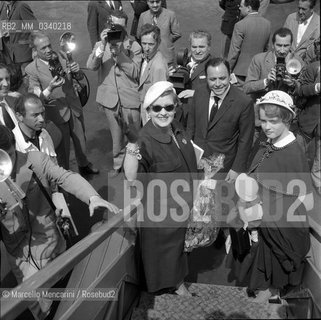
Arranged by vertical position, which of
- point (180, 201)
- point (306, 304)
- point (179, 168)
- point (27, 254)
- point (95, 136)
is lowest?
point (95, 136)

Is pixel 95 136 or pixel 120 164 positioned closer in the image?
pixel 120 164

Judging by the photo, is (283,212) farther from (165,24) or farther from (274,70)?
(165,24)

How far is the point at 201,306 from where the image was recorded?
3.58 m

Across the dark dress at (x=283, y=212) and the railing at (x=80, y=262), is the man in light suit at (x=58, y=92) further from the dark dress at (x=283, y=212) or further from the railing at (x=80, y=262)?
the dark dress at (x=283, y=212)

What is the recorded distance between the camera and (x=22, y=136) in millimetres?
3693

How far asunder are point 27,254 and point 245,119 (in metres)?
2.15

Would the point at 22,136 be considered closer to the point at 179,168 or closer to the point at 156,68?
the point at 179,168

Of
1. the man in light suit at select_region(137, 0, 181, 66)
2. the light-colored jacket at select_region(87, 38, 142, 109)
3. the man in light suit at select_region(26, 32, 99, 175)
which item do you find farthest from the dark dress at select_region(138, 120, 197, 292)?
the man in light suit at select_region(137, 0, 181, 66)

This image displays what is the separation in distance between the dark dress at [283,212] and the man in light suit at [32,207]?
1.15 meters

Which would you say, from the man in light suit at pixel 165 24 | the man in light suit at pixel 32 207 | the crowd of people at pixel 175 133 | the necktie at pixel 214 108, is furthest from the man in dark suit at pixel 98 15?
the man in light suit at pixel 32 207

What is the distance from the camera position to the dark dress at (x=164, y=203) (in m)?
3.28

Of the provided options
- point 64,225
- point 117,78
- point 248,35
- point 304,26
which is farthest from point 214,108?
point 304,26

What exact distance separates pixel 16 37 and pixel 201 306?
5.11 metres

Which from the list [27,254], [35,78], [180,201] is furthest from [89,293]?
[35,78]
